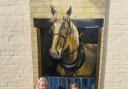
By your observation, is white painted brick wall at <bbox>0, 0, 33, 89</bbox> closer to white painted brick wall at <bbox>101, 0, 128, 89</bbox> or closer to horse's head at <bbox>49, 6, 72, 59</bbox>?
horse's head at <bbox>49, 6, 72, 59</bbox>

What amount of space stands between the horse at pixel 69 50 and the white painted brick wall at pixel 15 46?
333mm

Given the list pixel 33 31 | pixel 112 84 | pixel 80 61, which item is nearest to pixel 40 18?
pixel 33 31

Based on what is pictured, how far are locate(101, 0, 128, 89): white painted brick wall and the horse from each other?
19 centimetres

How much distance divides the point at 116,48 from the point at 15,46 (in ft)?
4.30

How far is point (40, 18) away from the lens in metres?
5.75

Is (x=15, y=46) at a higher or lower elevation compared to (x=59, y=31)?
lower

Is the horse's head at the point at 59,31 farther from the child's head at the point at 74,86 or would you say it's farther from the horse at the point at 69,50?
the child's head at the point at 74,86

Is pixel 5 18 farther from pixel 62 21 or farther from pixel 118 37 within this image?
pixel 118 37

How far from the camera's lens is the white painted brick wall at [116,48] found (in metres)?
5.68

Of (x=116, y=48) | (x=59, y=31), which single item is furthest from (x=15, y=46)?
(x=116, y=48)

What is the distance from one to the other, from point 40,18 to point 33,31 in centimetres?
19

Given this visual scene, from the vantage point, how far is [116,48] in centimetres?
575

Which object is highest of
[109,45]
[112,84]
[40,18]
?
[40,18]

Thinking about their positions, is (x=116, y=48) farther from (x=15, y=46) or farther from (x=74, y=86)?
(x=15, y=46)
